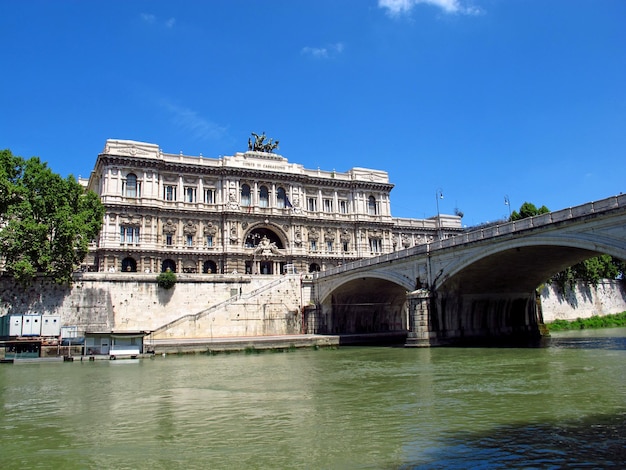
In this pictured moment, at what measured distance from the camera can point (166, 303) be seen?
54500 millimetres

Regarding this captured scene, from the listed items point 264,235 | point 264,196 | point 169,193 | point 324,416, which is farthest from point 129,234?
point 324,416

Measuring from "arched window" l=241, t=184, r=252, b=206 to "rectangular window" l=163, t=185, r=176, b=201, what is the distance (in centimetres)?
838

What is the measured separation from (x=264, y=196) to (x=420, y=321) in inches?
1326

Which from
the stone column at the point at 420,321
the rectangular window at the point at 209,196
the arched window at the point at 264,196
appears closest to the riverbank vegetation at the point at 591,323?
the stone column at the point at 420,321

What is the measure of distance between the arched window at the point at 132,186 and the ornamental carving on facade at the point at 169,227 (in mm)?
4398

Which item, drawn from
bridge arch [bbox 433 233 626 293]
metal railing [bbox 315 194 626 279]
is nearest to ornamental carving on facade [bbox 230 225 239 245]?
metal railing [bbox 315 194 626 279]

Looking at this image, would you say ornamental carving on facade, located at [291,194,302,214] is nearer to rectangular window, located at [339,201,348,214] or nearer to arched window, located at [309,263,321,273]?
rectangular window, located at [339,201,348,214]

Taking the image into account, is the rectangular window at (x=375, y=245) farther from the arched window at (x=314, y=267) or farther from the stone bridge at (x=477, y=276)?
the stone bridge at (x=477, y=276)

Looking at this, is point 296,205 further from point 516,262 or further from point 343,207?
point 516,262

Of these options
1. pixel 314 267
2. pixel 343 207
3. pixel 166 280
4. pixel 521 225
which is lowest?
pixel 166 280

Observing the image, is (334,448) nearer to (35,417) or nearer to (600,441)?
(600,441)

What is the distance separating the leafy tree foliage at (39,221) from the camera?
4556 cm

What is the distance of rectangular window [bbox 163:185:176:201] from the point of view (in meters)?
64.8

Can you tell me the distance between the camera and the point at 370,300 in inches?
2286
